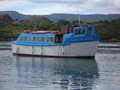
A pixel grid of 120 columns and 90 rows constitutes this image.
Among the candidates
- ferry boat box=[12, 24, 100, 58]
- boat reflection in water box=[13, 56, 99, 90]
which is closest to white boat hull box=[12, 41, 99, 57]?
ferry boat box=[12, 24, 100, 58]

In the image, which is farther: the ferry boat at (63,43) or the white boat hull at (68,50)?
the white boat hull at (68,50)

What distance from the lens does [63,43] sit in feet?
192

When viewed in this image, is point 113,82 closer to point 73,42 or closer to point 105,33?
point 73,42

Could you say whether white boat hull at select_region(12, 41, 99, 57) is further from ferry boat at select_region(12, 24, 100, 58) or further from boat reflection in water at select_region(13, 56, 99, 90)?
boat reflection in water at select_region(13, 56, 99, 90)

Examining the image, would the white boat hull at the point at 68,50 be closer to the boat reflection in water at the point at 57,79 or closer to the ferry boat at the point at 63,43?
the ferry boat at the point at 63,43

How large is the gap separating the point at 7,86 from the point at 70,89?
14.6 feet

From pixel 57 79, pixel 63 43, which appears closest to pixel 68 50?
pixel 63 43

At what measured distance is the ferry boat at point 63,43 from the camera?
5778cm

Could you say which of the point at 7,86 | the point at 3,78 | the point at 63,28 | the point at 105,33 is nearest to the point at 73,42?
the point at 63,28

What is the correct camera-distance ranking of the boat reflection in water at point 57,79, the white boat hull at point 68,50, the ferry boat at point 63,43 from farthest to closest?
the white boat hull at point 68,50
the ferry boat at point 63,43
the boat reflection in water at point 57,79

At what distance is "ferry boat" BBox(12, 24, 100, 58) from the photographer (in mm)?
57781

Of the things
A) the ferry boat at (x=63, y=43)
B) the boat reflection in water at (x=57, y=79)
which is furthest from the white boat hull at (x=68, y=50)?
the boat reflection in water at (x=57, y=79)

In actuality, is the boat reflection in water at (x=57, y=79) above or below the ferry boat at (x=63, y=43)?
above

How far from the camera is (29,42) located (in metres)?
64.1
